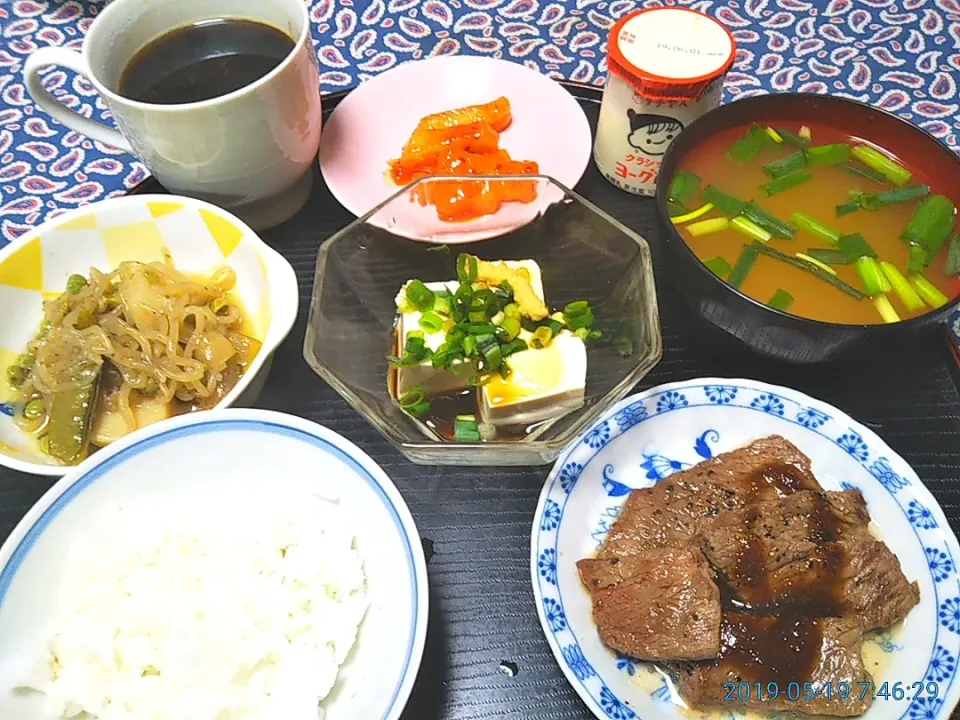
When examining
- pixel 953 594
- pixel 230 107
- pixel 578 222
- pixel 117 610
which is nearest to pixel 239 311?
pixel 230 107

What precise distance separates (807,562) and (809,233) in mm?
816

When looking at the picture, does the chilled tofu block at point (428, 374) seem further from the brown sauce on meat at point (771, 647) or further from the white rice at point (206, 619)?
the brown sauce on meat at point (771, 647)

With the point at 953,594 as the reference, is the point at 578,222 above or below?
above

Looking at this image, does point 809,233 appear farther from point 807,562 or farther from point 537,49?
point 537,49

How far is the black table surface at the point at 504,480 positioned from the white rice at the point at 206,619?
0.22 meters

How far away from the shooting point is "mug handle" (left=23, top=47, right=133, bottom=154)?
1625 millimetres

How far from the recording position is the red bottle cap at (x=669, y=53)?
1728 millimetres

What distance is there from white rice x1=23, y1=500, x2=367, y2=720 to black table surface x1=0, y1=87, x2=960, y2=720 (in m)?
0.22

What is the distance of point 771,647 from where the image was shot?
1.31 meters

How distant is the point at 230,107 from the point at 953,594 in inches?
66.7

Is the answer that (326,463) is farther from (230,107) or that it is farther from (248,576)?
(230,107)

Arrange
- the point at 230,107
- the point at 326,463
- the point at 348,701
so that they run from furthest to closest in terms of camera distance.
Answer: the point at 230,107
the point at 326,463
the point at 348,701

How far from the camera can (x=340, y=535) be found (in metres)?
1.36

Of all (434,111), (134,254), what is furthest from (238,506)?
(434,111)
